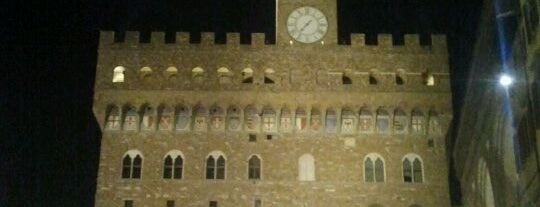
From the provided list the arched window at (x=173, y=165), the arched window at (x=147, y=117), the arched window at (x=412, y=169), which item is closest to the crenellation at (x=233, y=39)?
the arched window at (x=147, y=117)

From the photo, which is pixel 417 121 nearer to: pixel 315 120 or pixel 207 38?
pixel 315 120

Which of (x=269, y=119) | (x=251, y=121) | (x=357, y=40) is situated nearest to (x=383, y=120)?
(x=357, y=40)

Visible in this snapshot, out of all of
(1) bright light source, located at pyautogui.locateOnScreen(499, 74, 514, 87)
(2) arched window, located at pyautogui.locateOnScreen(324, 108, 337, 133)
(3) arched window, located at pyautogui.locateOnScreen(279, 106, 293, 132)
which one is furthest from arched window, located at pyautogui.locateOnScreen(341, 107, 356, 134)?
(1) bright light source, located at pyautogui.locateOnScreen(499, 74, 514, 87)

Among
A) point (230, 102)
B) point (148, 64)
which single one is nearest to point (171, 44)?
point (148, 64)

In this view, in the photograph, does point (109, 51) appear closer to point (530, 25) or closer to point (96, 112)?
point (96, 112)

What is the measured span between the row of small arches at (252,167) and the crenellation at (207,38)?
4.55m

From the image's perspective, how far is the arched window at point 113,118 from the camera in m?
35.0

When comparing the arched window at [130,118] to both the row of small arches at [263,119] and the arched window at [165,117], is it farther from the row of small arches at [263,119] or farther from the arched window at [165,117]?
the arched window at [165,117]

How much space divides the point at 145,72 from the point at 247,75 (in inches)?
159

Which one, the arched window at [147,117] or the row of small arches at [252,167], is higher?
the arched window at [147,117]

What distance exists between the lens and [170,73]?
35.8 metres

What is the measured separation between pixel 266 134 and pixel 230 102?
1874 millimetres

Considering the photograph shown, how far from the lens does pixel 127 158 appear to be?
113ft

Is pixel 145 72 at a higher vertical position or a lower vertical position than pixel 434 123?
higher
